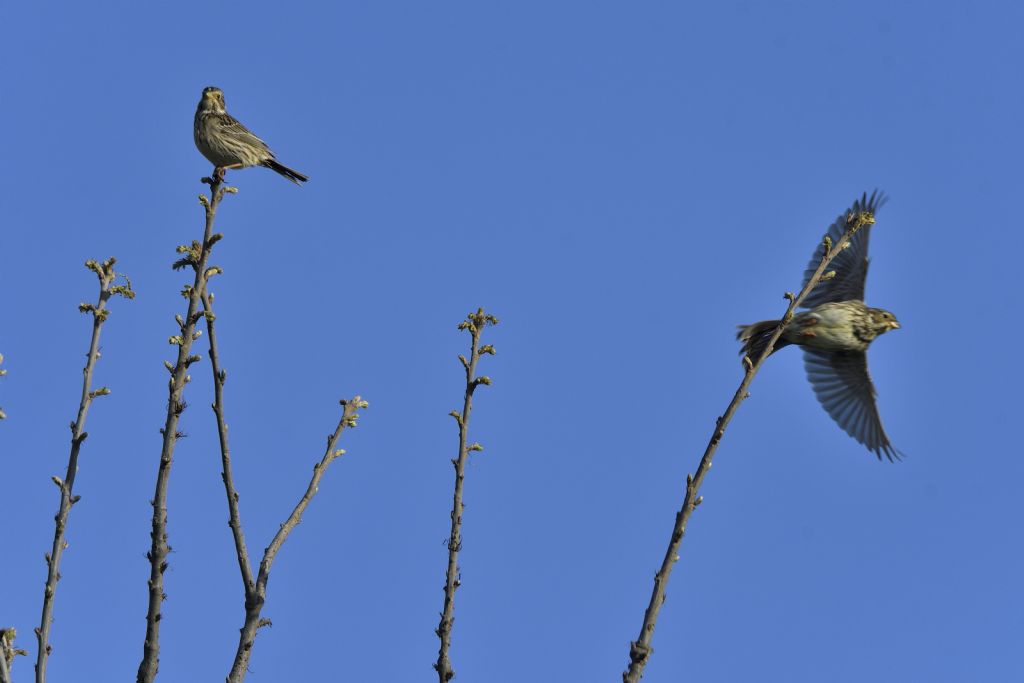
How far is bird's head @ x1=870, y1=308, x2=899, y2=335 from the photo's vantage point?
12.5 metres

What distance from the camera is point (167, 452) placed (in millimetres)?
4168

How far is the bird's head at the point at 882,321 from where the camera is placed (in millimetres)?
12500

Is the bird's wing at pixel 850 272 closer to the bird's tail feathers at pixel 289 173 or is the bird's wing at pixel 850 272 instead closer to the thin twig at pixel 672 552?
the bird's tail feathers at pixel 289 173

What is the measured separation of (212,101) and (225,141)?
0.70 meters

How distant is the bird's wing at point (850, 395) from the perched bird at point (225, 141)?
19.2ft

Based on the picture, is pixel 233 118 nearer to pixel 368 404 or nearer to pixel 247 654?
pixel 368 404

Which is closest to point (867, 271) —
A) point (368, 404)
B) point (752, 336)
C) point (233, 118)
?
point (752, 336)

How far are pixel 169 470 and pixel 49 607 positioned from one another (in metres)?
0.66

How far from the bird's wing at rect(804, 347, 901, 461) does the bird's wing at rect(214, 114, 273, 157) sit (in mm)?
5825

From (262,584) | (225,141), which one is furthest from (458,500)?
(225,141)

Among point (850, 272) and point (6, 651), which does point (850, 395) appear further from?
point (6, 651)

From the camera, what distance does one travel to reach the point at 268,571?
4.23 meters

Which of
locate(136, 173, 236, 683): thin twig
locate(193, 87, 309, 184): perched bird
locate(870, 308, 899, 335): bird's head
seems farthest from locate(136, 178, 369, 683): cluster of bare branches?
locate(870, 308, 899, 335): bird's head

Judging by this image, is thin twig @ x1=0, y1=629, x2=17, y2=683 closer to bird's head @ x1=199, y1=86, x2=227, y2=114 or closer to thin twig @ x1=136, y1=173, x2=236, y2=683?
thin twig @ x1=136, y1=173, x2=236, y2=683
